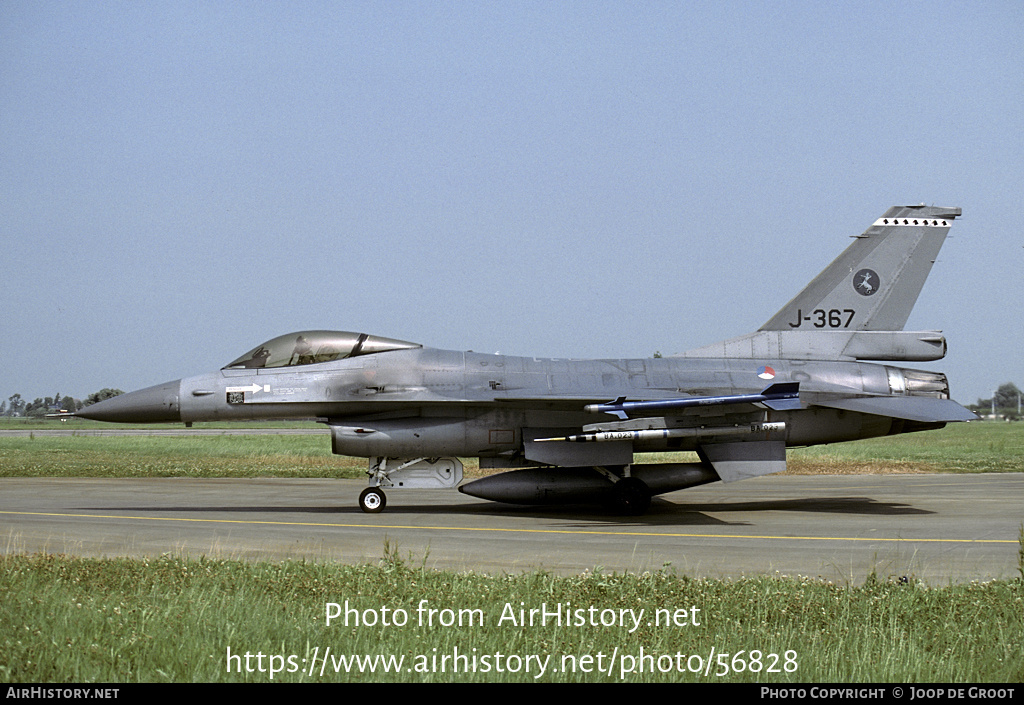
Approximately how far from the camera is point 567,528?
1463cm

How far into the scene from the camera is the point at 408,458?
16922 mm

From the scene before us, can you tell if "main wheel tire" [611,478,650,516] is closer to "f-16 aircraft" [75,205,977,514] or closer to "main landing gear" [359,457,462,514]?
"f-16 aircraft" [75,205,977,514]

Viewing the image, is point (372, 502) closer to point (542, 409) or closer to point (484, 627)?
point (542, 409)

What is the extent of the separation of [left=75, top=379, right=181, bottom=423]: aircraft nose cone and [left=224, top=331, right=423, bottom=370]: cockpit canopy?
107cm

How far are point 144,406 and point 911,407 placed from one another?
13.4 m

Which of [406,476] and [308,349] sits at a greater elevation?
[308,349]

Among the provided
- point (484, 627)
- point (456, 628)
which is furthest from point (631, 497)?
point (456, 628)

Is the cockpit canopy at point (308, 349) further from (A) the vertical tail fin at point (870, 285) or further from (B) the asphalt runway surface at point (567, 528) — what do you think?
(A) the vertical tail fin at point (870, 285)

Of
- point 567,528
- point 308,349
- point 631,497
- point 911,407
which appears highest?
point 308,349

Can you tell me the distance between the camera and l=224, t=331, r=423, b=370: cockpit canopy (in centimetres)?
1675

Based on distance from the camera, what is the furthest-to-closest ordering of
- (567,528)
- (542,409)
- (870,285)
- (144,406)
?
(870,285) < (542,409) < (144,406) < (567,528)

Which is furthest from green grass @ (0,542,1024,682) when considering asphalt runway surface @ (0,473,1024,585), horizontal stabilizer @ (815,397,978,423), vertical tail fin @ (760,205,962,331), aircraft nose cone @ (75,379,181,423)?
vertical tail fin @ (760,205,962,331)
